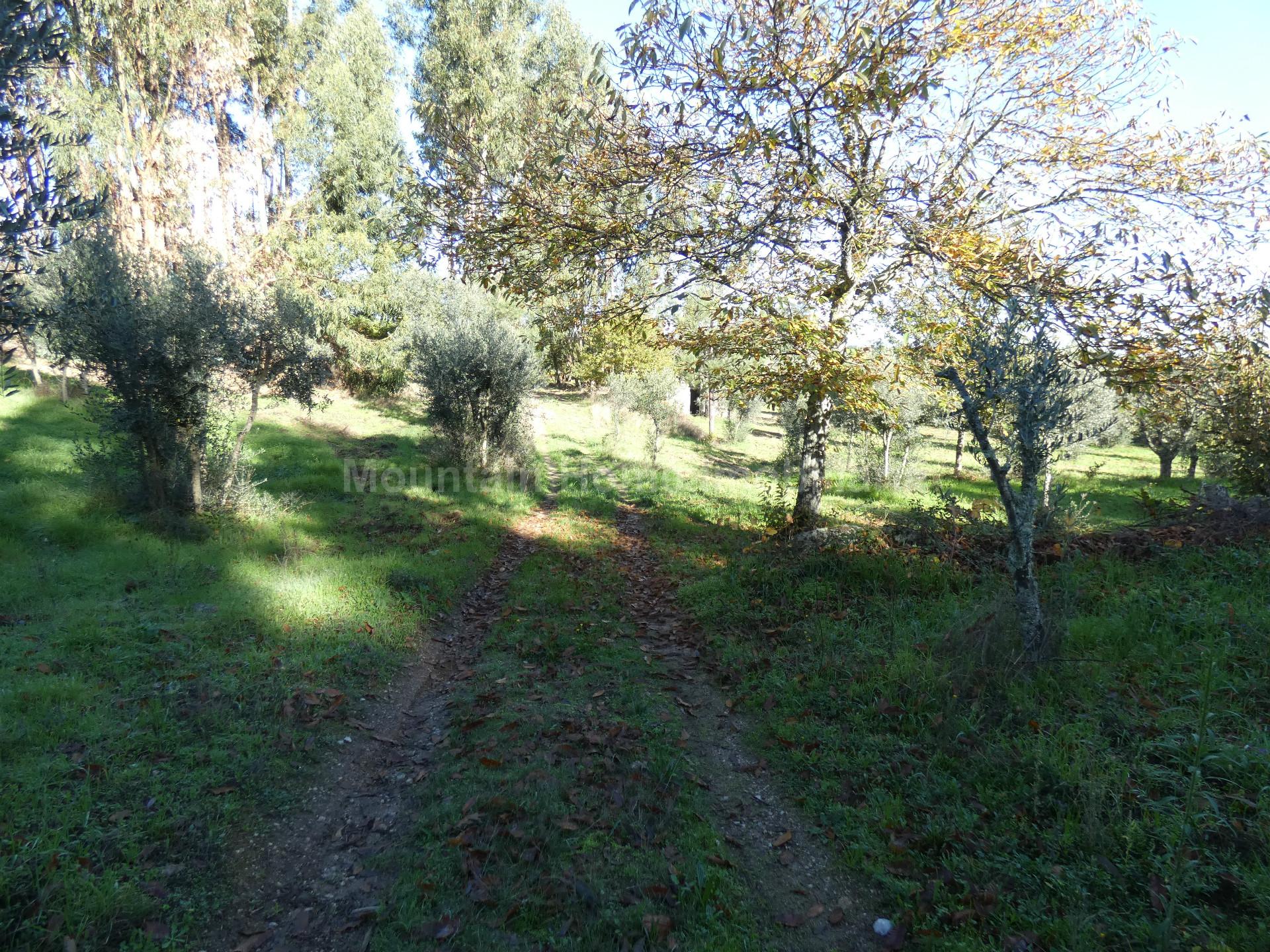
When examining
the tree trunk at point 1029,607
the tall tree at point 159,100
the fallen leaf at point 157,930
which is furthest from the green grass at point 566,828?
the tall tree at point 159,100

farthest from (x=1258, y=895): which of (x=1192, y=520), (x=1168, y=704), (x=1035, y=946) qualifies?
(x=1192, y=520)

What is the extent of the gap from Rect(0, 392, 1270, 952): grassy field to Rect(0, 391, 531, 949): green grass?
3 cm

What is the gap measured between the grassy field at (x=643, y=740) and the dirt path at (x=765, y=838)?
115 mm

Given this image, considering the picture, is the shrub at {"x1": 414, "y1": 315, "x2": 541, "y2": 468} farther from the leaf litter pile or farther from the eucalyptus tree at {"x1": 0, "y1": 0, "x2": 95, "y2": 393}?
the eucalyptus tree at {"x1": 0, "y1": 0, "x2": 95, "y2": 393}

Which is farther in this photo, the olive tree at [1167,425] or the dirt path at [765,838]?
the olive tree at [1167,425]

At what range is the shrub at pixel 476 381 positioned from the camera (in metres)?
17.0

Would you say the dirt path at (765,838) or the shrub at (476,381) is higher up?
the shrub at (476,381)

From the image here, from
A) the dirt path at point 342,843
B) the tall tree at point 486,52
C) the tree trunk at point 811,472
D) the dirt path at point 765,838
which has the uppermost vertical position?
the tall tree at point 486,52

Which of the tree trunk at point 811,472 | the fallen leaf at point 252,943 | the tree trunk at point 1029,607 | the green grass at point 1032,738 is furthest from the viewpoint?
the tree trunk at point 811,472

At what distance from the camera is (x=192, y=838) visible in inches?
158

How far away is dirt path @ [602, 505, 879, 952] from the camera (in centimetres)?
351

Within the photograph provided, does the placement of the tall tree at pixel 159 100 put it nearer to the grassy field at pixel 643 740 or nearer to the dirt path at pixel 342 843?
the grassy field at pixel 643 740

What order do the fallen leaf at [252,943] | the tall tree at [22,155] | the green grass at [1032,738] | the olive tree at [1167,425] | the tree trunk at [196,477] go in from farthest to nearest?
the tree trunk at [196,477] < the olive tree at [1167,425] < the tall tree at [22,155] < the fallen leaf at [252,943] < the green grass at [1032,738]

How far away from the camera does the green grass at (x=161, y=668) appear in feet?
11.8
